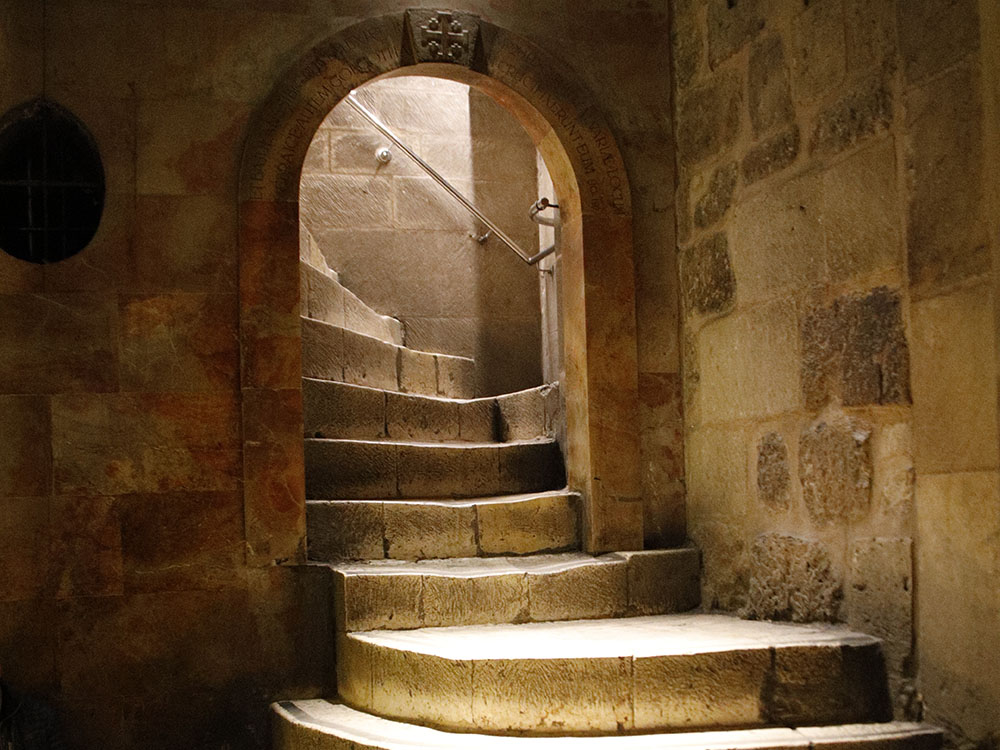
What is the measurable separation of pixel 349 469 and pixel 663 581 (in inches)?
54.9

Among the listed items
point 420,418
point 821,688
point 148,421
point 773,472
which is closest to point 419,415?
point 420,418

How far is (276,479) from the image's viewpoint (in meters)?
3.69

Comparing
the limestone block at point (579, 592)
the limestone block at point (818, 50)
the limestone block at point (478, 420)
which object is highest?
the limestone block at point (818, 50)

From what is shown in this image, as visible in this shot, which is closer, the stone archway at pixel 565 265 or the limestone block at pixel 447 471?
the stone archway at pixel 565 265

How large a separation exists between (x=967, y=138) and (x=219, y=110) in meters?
2.56

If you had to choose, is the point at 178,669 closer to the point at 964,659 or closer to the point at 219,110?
the point at 219,110

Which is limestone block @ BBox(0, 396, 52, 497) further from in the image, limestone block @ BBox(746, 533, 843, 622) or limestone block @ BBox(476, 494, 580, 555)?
limestone block @ BBox(746, 533, 843, 622)

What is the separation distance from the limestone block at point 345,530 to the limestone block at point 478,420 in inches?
52.3

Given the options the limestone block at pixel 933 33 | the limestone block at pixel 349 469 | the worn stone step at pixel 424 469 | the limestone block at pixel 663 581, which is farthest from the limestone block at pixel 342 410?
the limestone block at pixel 933 33

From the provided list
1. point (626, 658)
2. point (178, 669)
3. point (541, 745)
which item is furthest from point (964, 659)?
point (178, 669)

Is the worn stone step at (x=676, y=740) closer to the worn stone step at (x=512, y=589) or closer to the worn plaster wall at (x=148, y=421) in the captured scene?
the worn stone step at (x=512, y=589)

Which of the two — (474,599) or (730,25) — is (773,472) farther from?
(730,25)

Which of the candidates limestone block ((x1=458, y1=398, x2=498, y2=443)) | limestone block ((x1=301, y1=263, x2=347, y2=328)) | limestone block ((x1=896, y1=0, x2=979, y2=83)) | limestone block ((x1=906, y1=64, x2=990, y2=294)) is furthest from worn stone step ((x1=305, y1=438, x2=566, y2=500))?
limestone block ((x1=896, y1=0, x2=979, y2=83))

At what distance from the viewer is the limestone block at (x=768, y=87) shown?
138 inches
